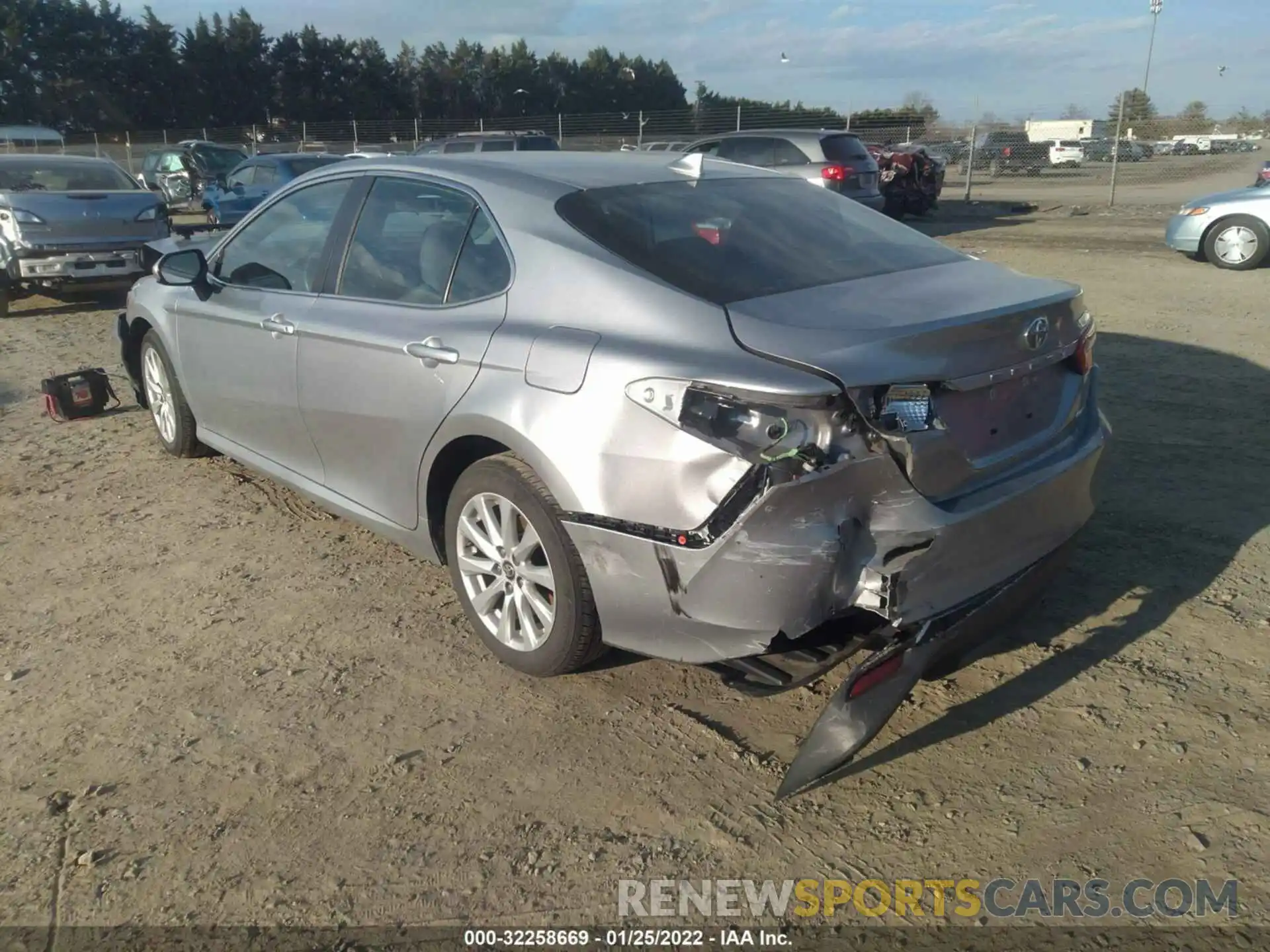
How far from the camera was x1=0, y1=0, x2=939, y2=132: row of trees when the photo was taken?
169ft

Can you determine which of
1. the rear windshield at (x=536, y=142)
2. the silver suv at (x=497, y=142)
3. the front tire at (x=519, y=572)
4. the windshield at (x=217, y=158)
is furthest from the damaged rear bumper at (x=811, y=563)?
the windshield at (x=217, y=158)

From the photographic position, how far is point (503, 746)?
3098mm

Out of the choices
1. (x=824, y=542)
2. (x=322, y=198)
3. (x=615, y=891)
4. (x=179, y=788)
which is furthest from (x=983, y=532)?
(x=322, y=198)

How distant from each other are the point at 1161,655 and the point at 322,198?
3.72 metres

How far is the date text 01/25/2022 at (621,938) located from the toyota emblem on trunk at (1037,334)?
1.81 meters

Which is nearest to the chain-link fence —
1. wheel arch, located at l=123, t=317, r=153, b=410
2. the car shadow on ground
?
the car shadow on ground

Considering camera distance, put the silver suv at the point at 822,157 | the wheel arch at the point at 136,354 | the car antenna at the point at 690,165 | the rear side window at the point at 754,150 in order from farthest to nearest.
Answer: the rear side window at the point at 754,150 < the silver suv at the point at 822,157 < the wheel arch at the point at 136,354 < the car antenna at the point at 690,165

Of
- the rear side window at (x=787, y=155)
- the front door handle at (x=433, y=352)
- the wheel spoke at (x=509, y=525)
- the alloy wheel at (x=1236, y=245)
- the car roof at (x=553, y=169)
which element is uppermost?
the rear side window at (x=787, y=155)

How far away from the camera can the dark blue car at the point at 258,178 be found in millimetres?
16141

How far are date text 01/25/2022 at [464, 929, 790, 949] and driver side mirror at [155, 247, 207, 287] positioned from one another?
3538 millimetres

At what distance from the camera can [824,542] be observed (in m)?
2.61

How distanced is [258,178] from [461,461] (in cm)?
1508

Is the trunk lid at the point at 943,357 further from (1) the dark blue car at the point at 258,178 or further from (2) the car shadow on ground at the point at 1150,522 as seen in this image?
(1) the dark blue car at the point at 258,178

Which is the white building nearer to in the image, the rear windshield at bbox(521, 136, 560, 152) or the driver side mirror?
the rear windshield at bbox(521, 136, 560, 152)
